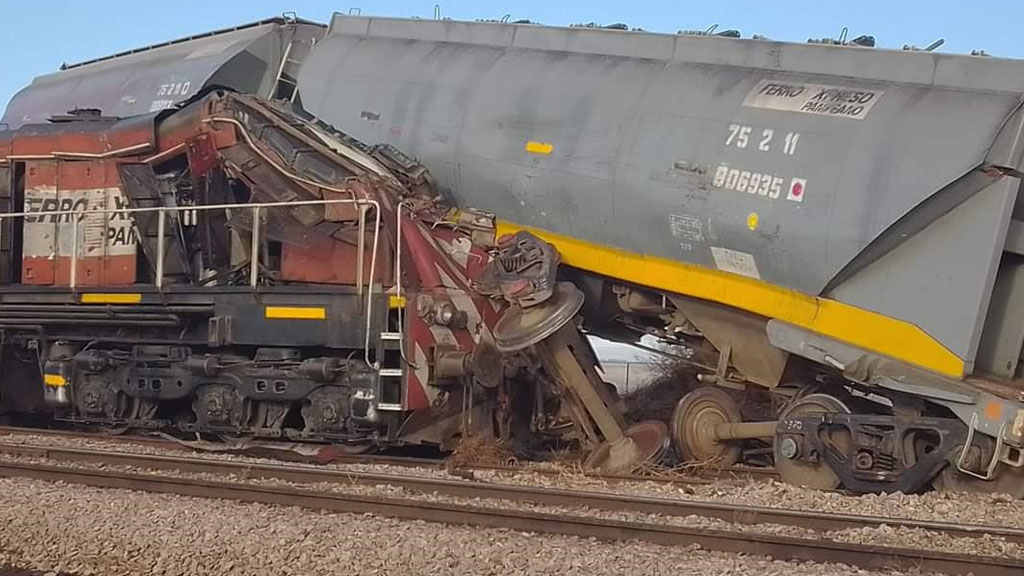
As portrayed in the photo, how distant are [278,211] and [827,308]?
4874 millimetres

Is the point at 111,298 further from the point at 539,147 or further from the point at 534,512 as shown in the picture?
the point at 534,512

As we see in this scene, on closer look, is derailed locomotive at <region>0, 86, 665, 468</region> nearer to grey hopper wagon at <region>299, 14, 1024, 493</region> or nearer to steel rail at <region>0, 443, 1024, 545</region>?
grey hopper wagon at <region>299, 14, 1024, 493</region>

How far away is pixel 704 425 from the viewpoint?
9.43 meters

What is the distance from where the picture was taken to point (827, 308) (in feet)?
27.7

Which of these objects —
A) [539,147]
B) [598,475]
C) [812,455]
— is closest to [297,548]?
[598,475]

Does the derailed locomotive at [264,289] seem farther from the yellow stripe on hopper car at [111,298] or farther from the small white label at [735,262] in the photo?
the small white label at [735,262]

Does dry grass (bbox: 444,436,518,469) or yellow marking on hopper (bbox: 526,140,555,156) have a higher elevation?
yellow marking on hopper (bbox: 526,140,555,156)

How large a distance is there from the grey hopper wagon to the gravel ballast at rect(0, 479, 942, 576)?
8.55 feet

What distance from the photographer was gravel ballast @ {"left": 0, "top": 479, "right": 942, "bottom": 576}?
5617 millimetres

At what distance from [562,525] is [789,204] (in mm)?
3397

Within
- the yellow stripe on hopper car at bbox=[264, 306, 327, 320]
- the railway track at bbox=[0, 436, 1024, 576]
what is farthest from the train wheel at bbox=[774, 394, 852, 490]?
the yellow stripe on hopper car at bbox=[264, 306, 327, 320]

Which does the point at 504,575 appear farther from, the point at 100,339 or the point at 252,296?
the point at 100,339

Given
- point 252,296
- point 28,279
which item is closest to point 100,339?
point 28,279

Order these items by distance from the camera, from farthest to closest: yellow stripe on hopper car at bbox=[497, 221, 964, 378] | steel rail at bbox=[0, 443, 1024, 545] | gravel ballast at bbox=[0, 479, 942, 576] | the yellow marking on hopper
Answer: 1. the yellow marking on hopper
2. yellow stripe on hopper car at bbox=[497, 221, 964, 378]
3. steel rail at bbox=[0, 443, 1024, 545]
4. gravel ballast at bbox=[0, 479, 942, 576]
